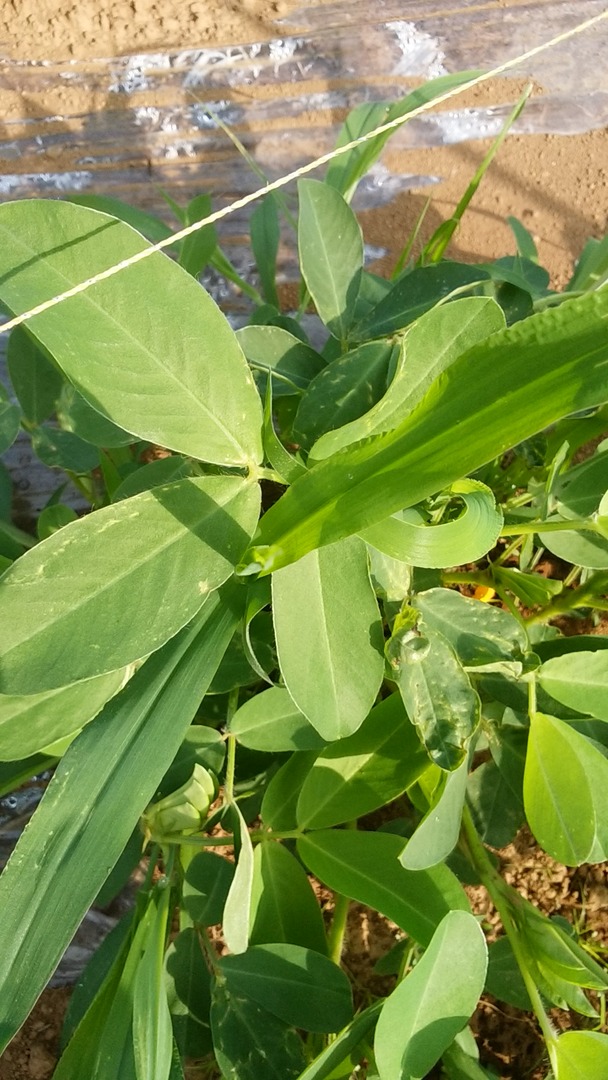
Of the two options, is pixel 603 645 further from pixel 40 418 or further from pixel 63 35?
pixel 63 35

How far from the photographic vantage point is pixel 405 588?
659mm

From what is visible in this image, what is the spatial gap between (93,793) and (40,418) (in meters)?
0.48

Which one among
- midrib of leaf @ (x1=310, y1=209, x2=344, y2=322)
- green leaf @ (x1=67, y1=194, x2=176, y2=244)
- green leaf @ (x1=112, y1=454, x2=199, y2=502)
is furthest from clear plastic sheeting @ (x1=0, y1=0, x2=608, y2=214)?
green leaf @ (x1=112, y1=454, x2=199, y2=502)

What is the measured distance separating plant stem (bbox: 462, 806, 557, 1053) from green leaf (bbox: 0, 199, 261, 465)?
1.64 feet

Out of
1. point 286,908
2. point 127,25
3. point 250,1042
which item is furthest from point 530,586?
point 127,25

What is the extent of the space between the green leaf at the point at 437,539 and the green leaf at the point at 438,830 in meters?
0.19

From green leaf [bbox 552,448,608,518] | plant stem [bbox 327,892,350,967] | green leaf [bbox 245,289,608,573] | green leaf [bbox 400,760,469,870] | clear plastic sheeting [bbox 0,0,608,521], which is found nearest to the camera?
green leaf [bbox 245,289,608,573]

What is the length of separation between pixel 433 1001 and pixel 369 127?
34.8 inches

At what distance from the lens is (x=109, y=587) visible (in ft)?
1.67

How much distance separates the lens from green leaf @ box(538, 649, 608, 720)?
2.18ft

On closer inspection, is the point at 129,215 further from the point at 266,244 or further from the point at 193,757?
the point at 193,757

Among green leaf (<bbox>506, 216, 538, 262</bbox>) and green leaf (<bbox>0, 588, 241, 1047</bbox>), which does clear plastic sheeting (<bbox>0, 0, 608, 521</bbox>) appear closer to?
green leaf (<bbox>506, 216, 538, 262</bbox>)

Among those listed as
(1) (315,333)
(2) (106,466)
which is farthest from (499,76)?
(2) (106,466)

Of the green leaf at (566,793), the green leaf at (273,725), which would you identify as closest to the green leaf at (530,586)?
the green leaf at (566,793)
